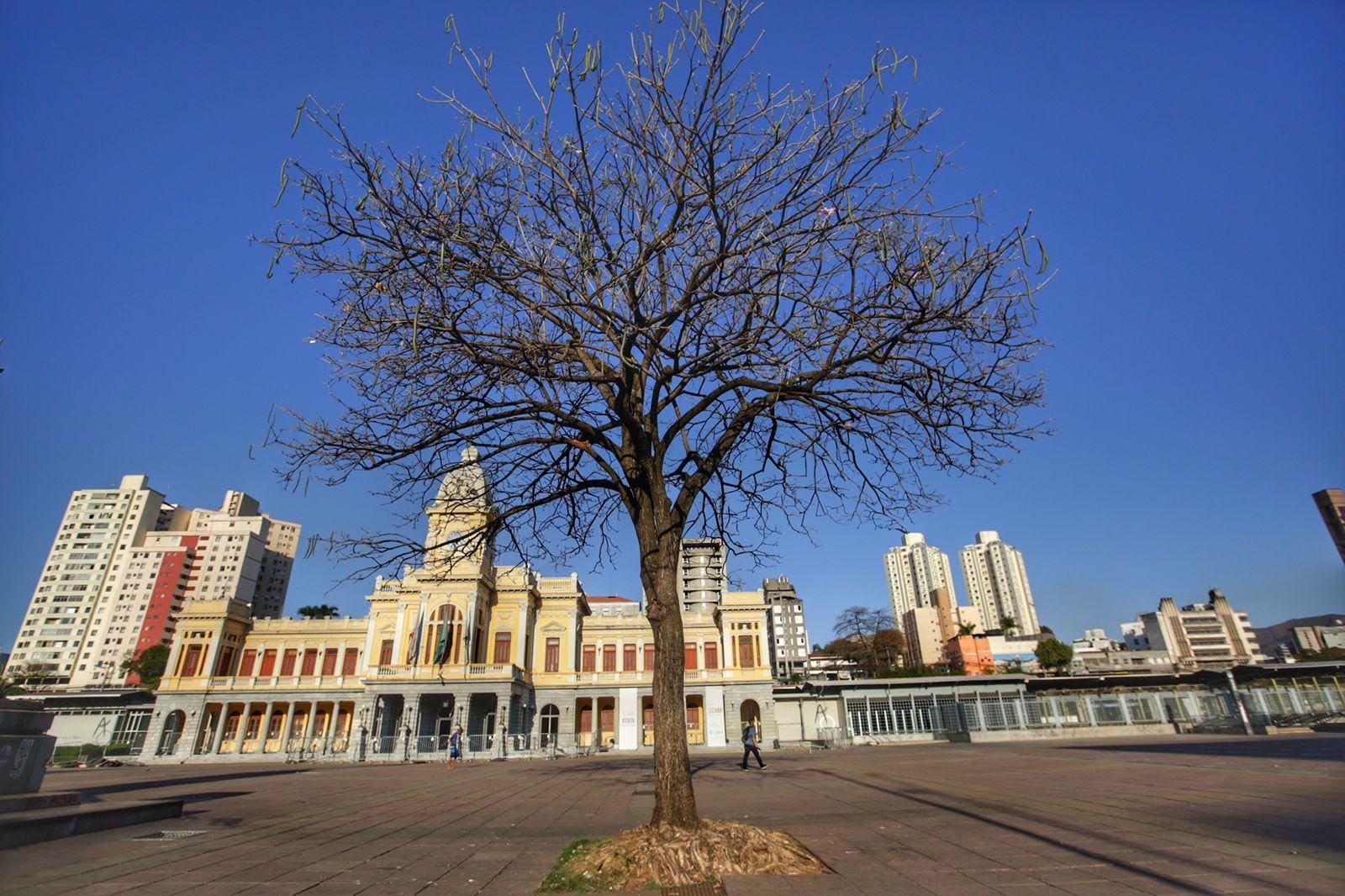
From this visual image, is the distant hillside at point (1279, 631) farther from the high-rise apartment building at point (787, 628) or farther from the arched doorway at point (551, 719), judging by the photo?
the arched doorway at point (551, 719)

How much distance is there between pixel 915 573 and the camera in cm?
17262

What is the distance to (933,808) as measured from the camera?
8375 millimetres

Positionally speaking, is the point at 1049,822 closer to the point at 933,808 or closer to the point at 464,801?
the point at 933,808

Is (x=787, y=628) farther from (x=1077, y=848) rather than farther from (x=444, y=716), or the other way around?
(x=1077, y=848)

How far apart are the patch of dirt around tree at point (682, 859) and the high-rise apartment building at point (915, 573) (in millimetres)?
171839

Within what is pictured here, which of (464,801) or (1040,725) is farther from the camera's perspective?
(1040,725)

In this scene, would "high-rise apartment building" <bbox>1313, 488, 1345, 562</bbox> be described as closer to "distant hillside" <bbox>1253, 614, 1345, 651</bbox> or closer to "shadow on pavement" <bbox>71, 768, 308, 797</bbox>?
"shadow on pavement" <bbox>71, 768, 308, 797</bbox>

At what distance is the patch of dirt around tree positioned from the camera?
466 cm

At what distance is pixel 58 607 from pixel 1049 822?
476 feet

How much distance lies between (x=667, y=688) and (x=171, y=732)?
159ft

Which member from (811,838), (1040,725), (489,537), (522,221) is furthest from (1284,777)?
(1040,725)

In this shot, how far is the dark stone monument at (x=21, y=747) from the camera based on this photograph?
659 cm

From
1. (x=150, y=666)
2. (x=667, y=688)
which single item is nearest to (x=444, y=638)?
(x=667, y=688)

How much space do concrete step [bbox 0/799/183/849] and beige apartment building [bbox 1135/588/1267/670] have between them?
149m
